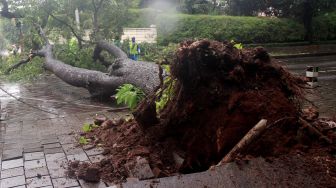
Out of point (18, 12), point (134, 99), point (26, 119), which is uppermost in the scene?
point (18, 12)

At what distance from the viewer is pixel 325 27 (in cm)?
1992

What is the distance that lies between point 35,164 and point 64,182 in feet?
2.43

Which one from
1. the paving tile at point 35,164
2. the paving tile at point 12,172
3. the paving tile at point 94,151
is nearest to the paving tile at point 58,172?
the paving tile at point 35,164

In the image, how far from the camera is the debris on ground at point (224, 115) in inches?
136

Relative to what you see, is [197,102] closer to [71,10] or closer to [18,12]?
[71,10]

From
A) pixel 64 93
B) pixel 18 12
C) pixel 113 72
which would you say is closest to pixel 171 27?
pixel 18 12

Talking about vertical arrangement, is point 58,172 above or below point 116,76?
below

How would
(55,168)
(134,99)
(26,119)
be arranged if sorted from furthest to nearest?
(26,119), (134,99), (55,168)

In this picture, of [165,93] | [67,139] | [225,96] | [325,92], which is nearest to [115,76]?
[67,139]

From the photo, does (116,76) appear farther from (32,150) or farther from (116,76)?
(32,150)

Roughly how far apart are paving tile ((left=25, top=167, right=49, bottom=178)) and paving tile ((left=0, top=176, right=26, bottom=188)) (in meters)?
0.08

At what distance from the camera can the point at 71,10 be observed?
40.9 ft

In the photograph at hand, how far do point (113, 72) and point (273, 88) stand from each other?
14.4 feet

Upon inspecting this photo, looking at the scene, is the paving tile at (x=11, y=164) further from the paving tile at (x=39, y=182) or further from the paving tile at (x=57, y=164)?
the paving tile at (x=39, y=182)
